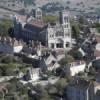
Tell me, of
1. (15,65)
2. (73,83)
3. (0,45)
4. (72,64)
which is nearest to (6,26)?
(0,45)

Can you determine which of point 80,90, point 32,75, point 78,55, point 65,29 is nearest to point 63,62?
point 78,55

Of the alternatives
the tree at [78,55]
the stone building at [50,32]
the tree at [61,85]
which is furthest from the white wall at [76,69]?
the stone building at [50,32]

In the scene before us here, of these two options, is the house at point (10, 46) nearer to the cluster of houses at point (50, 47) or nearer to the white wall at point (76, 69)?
the cluster of houses at point (50, 47)

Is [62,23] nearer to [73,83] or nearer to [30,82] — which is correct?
[30,82]

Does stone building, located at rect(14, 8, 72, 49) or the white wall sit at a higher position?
stone building, located at rect(14, 8, 72, 49)

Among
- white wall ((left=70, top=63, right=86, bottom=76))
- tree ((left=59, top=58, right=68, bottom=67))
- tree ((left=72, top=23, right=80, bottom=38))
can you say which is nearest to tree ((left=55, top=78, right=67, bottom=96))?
white wall ((left=70, top=63, right=86, bottom=76))

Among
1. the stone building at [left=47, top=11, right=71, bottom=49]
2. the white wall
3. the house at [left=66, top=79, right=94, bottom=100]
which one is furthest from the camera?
the stone building at [left=47, top=11, right=71, bottom=49]

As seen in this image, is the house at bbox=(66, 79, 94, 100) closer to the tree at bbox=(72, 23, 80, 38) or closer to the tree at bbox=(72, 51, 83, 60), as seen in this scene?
the tree at bbox=(72, 51, 83, 60)

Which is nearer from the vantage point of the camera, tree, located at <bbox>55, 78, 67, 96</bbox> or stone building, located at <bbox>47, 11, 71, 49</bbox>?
tree, located at <bbox>55, 78, 67, 96</bbox>
